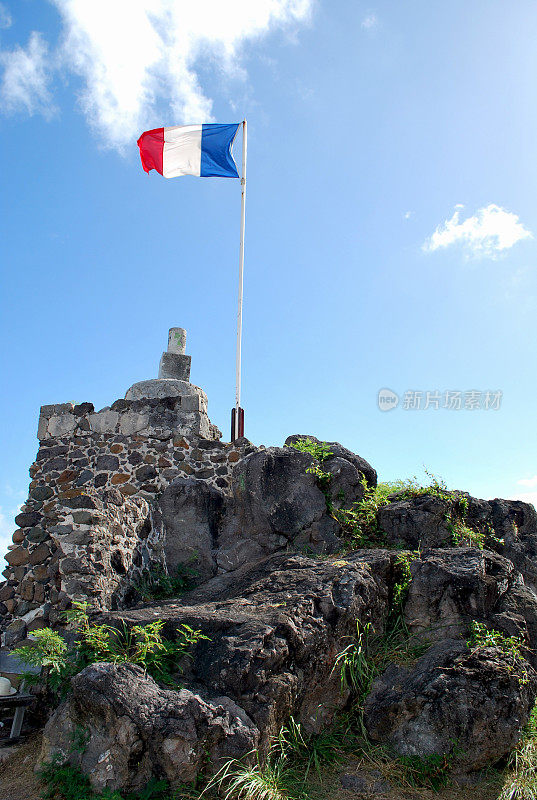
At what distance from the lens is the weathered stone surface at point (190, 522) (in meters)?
8.41

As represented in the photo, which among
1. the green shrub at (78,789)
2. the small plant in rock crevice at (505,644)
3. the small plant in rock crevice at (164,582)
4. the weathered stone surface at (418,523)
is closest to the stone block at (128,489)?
the small plant in rock crevice at (164,582)

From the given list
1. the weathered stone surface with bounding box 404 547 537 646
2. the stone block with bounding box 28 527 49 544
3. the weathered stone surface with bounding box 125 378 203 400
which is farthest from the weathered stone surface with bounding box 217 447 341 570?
the stone block with bounding box 28 527 49 544

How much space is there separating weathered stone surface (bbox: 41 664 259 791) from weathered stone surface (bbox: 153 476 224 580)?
3.64 m

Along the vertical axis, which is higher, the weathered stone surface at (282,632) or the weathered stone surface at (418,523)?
the weathered stone surface at (418,523)

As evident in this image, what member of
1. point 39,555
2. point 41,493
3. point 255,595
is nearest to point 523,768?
point 255,595

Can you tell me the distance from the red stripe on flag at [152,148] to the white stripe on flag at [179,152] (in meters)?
0.10

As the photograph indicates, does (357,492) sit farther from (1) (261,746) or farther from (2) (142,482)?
(1) (261,746)

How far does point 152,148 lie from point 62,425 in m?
6.78

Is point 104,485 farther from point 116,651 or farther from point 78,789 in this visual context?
point 78,789

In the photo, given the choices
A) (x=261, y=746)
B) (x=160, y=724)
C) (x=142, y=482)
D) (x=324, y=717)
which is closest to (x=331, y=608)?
(x=324, y=717)

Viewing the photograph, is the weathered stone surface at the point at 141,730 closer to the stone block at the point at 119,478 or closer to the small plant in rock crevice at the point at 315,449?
the small plant in rock crevice at the point at 315,449

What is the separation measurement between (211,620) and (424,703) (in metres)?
2.06

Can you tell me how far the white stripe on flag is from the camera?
1275 centimetres

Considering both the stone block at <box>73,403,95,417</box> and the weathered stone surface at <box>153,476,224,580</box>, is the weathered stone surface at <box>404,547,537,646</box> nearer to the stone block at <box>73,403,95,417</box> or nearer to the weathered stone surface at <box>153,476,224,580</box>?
the weathered stone surface at <box>153,476,224,580</box>
